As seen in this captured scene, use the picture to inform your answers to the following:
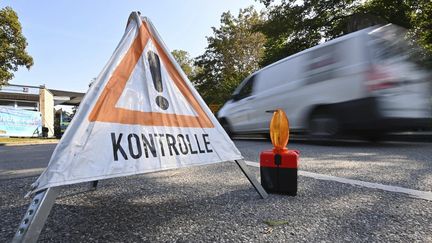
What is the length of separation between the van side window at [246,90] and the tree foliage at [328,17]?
962 centimetres

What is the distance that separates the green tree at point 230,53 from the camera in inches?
1178

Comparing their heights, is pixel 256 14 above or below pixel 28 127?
above

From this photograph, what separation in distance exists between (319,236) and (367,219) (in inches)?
17.8

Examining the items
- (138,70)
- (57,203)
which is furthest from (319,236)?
(57,203)

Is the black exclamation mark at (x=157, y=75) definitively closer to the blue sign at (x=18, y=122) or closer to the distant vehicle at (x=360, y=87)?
the distant vehicle at (x=360, y=87)

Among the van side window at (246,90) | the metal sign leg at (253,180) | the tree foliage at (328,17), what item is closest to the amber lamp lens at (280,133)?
the metal sign leg at (253,180)

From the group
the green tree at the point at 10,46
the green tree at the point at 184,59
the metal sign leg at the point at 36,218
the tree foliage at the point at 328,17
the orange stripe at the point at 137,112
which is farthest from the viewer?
the green tree at the point at 184,59

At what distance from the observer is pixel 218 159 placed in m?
2.17

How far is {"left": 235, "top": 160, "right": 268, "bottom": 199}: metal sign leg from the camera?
2.35m

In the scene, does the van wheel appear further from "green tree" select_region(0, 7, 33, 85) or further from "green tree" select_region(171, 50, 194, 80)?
"green tree" select_region(171, 50, 194, 80)

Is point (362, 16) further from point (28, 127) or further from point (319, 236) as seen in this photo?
point (28, 127)

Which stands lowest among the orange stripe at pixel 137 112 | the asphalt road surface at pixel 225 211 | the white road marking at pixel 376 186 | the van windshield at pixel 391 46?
the asphalt road surface at pixel 225 211

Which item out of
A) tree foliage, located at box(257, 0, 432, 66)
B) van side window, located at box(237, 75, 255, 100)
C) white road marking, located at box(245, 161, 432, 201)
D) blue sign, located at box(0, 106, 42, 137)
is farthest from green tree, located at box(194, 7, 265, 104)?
white road marking, located at box(245, 161, 432, 201)

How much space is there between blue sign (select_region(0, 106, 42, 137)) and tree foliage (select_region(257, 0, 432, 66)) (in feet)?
56.8
